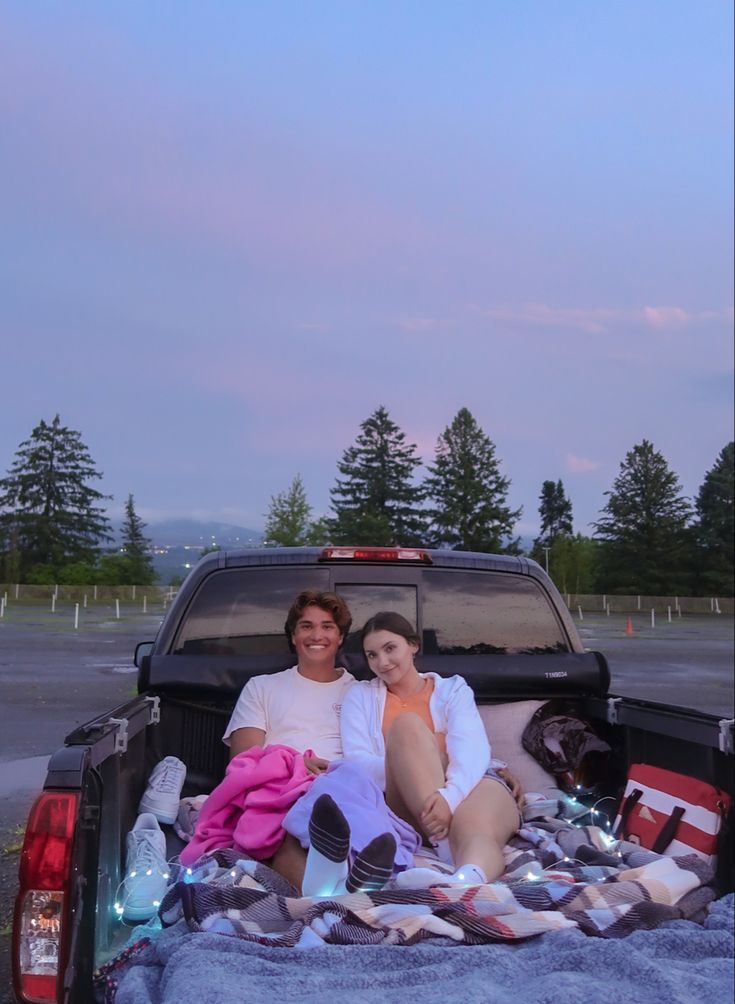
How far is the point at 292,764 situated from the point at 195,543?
2144 millimetres

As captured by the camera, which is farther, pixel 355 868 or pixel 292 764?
pixel 292 764

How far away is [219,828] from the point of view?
307 cm

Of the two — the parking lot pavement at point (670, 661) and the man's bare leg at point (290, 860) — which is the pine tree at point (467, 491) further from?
the man's bare leg at point (290, 860)

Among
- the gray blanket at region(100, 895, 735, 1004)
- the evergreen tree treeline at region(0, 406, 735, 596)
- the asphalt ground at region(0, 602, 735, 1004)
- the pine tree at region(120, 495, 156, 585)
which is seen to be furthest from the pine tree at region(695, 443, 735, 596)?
the gray blanket at region(100, 895, 735, 1004)

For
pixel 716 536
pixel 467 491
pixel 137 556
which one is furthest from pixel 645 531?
pixel 137 556

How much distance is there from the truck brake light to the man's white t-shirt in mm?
595

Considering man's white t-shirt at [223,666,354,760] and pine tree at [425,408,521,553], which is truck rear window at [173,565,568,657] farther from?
pine tree at [425,408,521,553]

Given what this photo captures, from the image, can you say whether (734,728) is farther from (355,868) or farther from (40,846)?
(40,846)

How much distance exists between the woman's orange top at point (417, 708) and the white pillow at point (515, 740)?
425 mm

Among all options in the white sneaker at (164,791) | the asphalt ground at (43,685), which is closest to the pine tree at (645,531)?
the asphalt ground at (43,685)

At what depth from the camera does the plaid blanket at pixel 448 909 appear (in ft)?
6.91

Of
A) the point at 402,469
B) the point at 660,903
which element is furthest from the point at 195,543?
the point at 402,469

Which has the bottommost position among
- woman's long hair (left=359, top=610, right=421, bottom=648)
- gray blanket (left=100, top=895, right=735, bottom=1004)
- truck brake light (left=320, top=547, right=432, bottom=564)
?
gray blanket (left=100, top=895, right=735, bottom=1004)

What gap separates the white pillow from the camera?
163 inches
